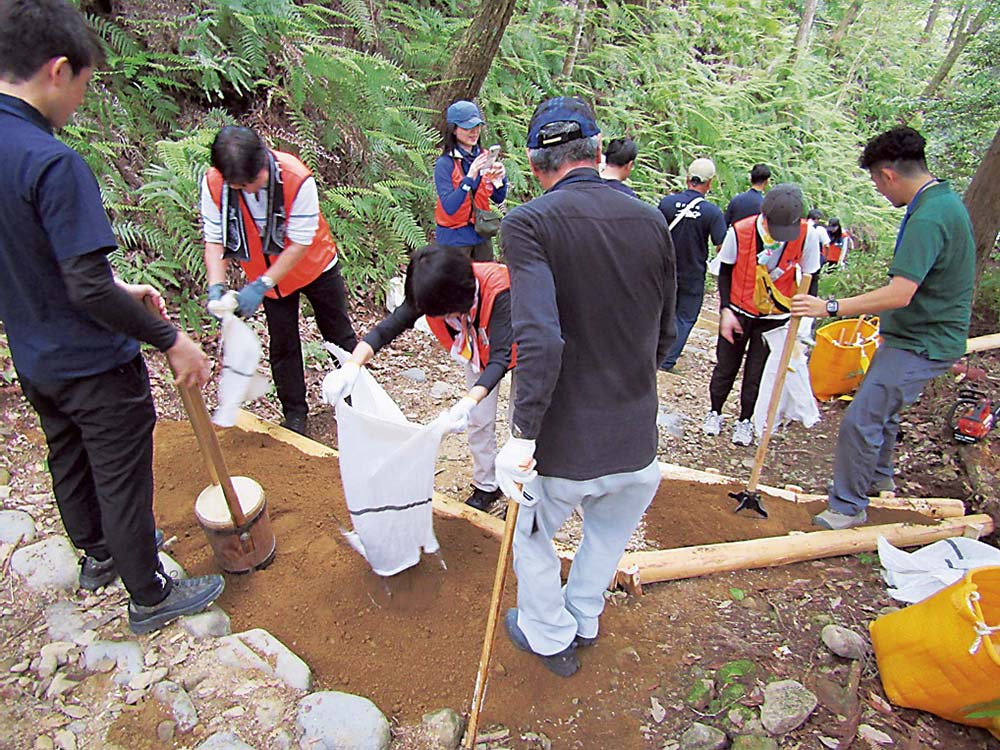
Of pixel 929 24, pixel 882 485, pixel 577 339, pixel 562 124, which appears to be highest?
pixel 929 24

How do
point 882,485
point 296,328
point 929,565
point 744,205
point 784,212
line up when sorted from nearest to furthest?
point 929,565
point 296,328
point 784,212
point 882,485
point 744,205

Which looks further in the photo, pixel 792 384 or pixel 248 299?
pixel 792 384

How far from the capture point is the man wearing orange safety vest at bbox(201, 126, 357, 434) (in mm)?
2818

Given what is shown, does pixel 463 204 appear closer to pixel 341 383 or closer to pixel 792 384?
pixel 341 383

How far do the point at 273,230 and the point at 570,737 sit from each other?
2623mm

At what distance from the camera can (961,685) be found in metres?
2.10

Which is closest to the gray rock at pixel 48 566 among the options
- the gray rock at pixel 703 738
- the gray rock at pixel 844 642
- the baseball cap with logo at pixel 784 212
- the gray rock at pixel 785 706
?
the gray rock at pixel 703 738

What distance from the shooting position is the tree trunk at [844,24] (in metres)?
15.4

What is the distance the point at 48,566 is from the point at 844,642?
3267mm

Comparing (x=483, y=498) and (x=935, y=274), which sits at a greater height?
(x=935, y=274)

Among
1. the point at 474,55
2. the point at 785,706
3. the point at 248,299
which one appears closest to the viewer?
the point at 785,706

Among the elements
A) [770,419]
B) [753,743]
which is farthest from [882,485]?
[753,743]

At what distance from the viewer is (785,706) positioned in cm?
221

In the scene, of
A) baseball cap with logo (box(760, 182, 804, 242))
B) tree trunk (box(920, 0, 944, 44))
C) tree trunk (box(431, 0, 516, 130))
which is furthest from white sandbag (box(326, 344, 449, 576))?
tree trunk (box(920, 0, 944, 44))
